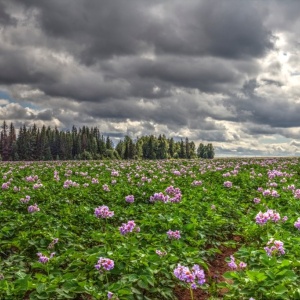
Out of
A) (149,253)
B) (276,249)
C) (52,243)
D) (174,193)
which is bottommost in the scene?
(52,243)

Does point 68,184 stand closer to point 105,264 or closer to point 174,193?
point 174,193

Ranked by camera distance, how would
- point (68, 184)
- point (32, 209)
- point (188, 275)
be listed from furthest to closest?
1. point (68, 184)
2. point (32, 209)
3. point (188, 275)

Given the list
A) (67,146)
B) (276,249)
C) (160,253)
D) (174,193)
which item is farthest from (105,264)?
(67,146)

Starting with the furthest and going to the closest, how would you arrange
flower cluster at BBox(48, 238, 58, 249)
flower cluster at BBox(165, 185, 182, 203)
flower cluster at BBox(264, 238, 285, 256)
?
flower cluster at BBox(165, 185, 182, 203)
flower cluster at BBox(48, 238, 58, 249)
flower cluster at BBox(264, 238, 285, 256)

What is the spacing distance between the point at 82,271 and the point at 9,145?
417 feet

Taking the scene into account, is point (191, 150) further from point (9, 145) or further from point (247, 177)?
point (247, 177)

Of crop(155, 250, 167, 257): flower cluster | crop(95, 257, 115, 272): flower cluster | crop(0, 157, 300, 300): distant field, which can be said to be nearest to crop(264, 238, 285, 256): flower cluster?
crop(0, 157, 300, 300): distant field

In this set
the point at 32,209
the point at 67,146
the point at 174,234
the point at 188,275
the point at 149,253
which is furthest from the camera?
the point at 67,146

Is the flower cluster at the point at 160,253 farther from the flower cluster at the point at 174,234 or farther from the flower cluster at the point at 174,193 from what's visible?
the flower cluster at the point at 174,193

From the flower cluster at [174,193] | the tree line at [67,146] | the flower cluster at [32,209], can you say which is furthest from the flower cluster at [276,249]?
the tree line at [67,146]

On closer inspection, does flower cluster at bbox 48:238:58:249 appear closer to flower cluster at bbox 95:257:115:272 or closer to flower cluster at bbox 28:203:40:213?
flower cluster at bbox 95:257:115:272

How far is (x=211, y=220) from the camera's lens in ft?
31.0

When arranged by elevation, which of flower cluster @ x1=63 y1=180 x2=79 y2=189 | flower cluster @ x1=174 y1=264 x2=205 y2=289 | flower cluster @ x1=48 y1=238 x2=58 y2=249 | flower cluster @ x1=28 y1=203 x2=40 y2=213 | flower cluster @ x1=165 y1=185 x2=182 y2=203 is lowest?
flower cluster @ x1=48 y1=238 x2=58 y2=249

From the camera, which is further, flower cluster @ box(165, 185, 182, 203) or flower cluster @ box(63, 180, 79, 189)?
flower cluster @ box(63, 180, 79, 189)
